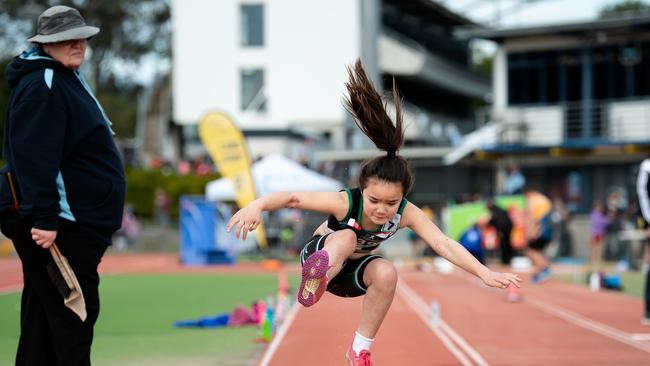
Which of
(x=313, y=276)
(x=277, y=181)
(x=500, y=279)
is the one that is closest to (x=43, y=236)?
(x=313, y=276)

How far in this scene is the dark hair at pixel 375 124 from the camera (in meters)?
6.12

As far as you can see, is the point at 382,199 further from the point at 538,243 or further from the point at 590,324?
the point at 538,243

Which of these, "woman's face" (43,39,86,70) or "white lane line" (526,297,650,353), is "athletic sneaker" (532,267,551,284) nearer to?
"white lane line" (526,297,650,353)

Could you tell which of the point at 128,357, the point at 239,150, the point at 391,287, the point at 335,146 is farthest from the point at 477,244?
the point at 335,146

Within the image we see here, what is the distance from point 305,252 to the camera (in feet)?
21.1

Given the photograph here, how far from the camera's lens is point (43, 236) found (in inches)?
195

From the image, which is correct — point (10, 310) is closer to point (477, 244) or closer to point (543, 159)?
point (477, 244)

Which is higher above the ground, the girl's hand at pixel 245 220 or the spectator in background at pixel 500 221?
the girl's hand at pixel 245 220

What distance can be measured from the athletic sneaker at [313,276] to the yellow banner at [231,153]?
18.0 metres

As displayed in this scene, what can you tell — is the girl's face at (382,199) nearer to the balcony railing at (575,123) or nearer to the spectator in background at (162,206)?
the balcony railing at (575,123)

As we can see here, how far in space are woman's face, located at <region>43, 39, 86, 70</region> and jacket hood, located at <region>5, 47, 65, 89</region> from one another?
0.03 metres

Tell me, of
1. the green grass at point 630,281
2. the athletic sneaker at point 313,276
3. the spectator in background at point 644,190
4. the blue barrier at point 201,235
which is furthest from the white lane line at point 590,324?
the blue barrier at point 201,235

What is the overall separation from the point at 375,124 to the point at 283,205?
86 centimetres

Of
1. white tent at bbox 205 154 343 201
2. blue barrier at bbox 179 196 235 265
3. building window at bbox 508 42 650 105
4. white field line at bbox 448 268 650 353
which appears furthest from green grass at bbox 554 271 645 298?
building window at bbox 508 42 650 105
